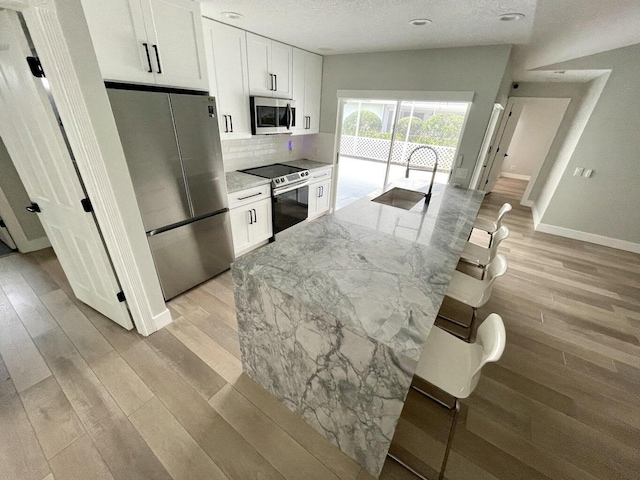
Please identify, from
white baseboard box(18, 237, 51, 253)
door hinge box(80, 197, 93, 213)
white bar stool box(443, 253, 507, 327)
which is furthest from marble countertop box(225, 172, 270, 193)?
white baseboard box(18, 237, 51, 253)

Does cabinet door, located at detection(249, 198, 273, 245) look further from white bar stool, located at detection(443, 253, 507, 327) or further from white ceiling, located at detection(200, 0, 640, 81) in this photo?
white bar stool, located at detection(443, 253, 507, 327)

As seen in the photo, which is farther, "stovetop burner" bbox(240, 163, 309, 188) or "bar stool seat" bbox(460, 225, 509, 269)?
"stovetop burner" bbox(240, 163, 309, 188)

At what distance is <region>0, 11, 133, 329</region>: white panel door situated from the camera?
1353 millimetres

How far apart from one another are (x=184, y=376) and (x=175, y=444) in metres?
0.43

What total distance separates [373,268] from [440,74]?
2.84 metres

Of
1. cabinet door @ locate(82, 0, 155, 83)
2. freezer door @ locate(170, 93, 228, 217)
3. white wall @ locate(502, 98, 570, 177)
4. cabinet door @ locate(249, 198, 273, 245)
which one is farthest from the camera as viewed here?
white wall @ locate(502, 98, 570, 177)

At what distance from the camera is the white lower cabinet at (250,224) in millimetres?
2842

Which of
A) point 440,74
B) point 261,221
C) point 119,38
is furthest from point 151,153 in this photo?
point 440,74

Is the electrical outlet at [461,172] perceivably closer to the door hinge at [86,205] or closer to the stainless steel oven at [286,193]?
the stainless steel oven at [286,193]

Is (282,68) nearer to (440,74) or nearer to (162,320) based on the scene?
(440,74)

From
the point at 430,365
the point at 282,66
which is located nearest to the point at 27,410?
the point at 430,365

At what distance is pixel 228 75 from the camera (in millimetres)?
2588

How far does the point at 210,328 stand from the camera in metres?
2.13

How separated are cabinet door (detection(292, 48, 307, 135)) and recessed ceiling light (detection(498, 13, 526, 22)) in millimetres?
2277
